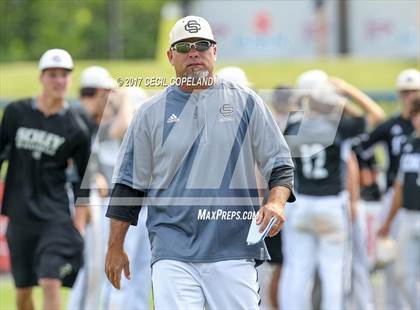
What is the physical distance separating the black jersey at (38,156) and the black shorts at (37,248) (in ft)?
0.25

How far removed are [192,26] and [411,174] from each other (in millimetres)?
4586

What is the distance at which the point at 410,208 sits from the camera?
11.0m

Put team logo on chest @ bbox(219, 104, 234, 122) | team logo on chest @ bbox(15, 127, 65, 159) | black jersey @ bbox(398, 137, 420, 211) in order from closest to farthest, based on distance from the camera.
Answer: team logo on chest @ bbox(219, 104, 234, 122), team logo on chest @ bbox(15, 127, 65, 159), black jersey @ bbox(398, 137, 420, 211)

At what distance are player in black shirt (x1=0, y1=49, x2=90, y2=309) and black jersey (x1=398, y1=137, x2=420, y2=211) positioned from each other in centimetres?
287

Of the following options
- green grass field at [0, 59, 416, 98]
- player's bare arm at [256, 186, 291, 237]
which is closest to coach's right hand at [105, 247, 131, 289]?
player's bare arm at [256, 186, 291, 237]

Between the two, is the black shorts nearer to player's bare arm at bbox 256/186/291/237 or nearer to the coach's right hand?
the coach's right hand

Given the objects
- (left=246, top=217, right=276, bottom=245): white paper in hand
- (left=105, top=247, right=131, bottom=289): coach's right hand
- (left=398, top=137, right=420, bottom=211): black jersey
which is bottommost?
(left=105, top=247, right=131, bottom=289): coach's right hand

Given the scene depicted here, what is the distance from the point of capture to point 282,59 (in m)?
32.9

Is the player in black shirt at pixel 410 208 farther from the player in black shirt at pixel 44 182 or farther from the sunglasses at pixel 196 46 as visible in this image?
the sunglasses at pixel 196 46

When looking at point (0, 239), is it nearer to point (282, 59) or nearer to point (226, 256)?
point (226, 256)

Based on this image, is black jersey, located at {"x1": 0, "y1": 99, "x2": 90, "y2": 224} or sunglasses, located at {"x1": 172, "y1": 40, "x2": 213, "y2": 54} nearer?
sunglasses, located at {"x1": 172, "y1": 40, "x2": 213, "y2": 54}

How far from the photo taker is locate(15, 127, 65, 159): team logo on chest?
9.63 m

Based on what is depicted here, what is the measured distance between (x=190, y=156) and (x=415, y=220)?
460 cm

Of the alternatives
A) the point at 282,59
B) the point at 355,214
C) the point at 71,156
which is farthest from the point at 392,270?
the point at 282,59
